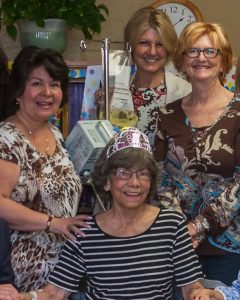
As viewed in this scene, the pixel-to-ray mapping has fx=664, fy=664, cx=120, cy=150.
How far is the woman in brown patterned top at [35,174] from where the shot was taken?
217 cm

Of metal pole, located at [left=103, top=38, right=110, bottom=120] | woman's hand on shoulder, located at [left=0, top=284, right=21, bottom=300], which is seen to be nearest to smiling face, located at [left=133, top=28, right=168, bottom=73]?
metal pole, located at [left=103, top=38, right=110, bottom=120]

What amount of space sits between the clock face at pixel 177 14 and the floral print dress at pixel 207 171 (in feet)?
4.18

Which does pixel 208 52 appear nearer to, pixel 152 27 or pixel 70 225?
pixel 152 27

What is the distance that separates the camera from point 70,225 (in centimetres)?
212

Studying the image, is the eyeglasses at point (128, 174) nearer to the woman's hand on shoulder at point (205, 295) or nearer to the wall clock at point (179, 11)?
the woman's hand on shoulder at point (205, 295)

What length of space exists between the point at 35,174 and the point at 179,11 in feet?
5.77

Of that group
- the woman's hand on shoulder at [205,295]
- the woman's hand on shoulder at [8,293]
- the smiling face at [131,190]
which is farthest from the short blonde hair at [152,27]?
the woman's hand on shoulder at [8,293]

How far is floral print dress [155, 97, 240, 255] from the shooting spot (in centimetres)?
229

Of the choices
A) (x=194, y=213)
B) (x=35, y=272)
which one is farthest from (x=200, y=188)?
(x=35, y=272)

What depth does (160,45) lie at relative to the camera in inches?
108

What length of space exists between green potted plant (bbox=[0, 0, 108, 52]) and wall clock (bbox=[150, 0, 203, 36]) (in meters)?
0.75

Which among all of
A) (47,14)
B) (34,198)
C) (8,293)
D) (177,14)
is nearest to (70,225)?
(34,198)

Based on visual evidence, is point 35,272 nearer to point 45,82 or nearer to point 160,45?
point 45,82

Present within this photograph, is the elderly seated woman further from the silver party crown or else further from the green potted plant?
the green potted plant
